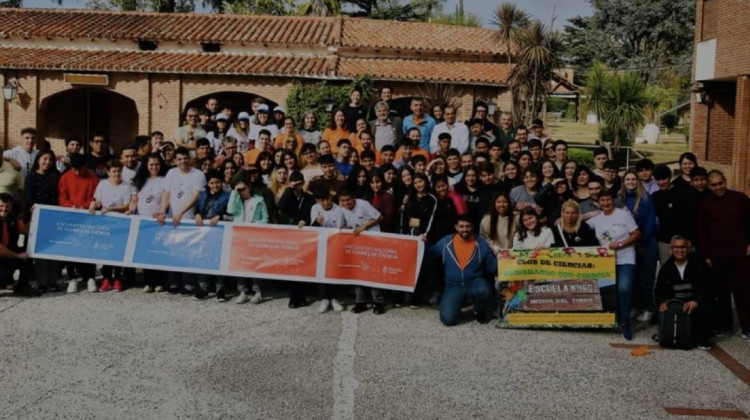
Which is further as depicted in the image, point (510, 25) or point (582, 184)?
point (510, 25)

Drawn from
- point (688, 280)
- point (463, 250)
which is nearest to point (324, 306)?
point (463, 250)

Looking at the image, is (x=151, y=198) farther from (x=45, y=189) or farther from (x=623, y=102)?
(x=623, y=102)

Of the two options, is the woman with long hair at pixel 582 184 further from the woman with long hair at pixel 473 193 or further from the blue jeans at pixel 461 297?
the blue jeans at pixel 461 297

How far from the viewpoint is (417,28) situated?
95.3 feet

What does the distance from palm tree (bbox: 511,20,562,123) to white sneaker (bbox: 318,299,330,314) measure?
17080 mm

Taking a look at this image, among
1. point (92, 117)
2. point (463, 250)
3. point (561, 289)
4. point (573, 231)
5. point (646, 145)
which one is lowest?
point (561, 289)

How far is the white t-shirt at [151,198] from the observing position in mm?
10383

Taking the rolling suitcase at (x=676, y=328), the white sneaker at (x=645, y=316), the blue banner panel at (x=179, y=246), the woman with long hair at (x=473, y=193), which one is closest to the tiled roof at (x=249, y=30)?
the blue banner panel at (x=179, y=246)

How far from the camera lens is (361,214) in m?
9.67

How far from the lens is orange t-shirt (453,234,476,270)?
923 cm

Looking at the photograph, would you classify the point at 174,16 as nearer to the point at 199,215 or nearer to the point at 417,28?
the point at 417,28

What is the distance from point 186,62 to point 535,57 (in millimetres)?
11310

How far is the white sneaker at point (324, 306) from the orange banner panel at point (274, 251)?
14.1 inches

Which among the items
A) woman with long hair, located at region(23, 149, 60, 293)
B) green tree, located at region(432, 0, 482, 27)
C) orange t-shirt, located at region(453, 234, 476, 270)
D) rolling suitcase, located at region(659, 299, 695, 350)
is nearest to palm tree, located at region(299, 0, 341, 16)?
green tree, located at region(432, 0, 482, 27)
